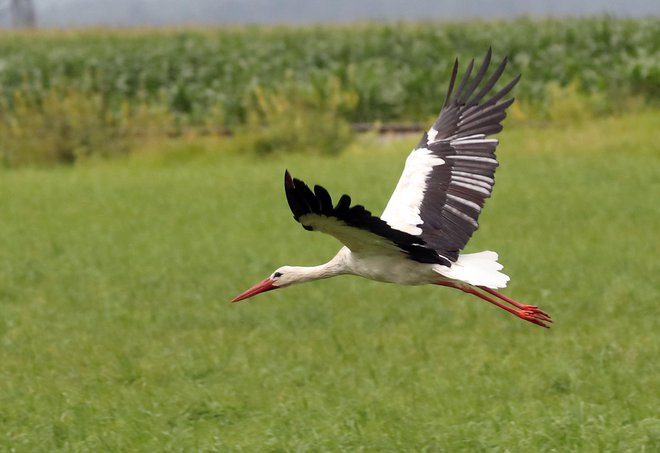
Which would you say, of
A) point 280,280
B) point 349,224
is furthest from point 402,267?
point 349,224

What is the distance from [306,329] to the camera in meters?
9.20

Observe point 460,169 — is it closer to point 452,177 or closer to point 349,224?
point 452,177

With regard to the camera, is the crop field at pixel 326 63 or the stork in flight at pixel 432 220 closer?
the stork in flight at pixel 432 220

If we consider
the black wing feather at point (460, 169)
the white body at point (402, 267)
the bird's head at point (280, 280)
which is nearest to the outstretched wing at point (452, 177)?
the black wing feather at point (460, 169)

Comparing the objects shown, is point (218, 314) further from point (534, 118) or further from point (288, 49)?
point (288, 49)

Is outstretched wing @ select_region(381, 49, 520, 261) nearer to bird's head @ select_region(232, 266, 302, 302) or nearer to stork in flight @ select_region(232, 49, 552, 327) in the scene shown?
stork in flight @ select_region(232, 49, 552, 327)

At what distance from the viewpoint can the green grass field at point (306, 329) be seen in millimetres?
6406

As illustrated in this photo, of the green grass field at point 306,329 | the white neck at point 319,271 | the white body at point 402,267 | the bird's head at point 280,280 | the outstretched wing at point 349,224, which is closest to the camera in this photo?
the outstretched wing at point 349,224

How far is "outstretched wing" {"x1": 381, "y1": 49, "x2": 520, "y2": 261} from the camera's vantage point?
21.5 feet

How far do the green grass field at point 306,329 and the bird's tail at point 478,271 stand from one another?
0.70 m

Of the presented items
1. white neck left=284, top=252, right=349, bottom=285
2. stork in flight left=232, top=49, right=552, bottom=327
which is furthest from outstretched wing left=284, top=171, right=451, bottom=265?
white neck left=284, top=252, right=349, bottom=285

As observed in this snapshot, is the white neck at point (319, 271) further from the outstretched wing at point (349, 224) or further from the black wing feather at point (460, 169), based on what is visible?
the black wing feather at point (460, 169)

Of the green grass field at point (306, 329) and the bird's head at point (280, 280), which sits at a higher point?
the bird's head at point (280, 280)

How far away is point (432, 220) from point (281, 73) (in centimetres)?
2122
